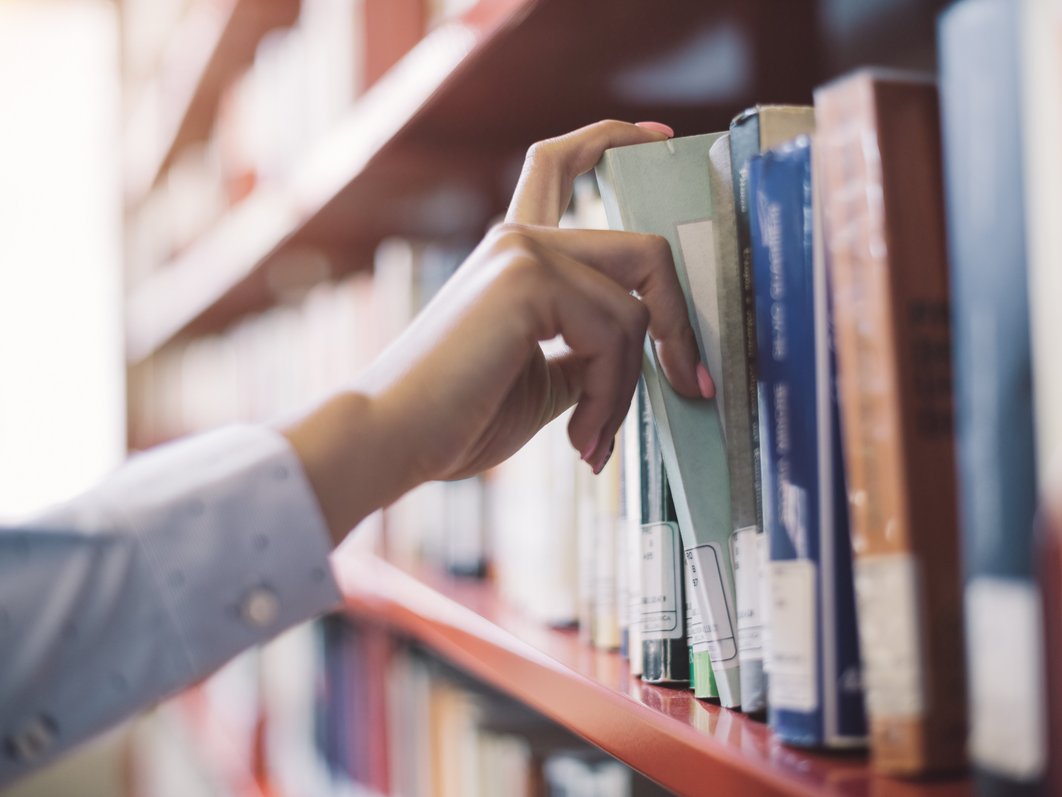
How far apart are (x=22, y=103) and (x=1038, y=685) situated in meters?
3.82

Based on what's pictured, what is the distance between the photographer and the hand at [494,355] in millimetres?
513

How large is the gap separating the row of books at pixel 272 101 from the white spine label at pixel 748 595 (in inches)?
20.3

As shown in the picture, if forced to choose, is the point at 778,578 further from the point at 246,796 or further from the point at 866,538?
the point at 246,796

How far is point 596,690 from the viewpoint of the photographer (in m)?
0.59

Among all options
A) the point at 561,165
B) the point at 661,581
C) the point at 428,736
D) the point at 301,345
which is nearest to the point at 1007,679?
the point at 661,581

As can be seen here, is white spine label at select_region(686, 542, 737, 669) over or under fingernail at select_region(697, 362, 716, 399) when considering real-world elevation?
A: under

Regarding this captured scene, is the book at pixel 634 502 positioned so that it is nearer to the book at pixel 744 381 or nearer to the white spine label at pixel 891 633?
the book at pixel 744 381

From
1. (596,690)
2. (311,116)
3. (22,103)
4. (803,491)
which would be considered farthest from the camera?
(22,103)

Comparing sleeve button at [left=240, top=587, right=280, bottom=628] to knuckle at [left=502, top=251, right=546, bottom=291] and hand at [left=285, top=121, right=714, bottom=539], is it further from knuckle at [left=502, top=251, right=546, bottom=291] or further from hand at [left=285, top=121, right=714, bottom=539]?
knuckle at [left=502, top=251, right=546, bottom=291]

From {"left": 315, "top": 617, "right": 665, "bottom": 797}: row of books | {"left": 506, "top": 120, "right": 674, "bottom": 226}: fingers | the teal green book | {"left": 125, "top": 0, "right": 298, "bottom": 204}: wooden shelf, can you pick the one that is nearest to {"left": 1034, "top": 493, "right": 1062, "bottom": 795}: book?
the teal green book

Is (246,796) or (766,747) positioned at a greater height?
(766,747)

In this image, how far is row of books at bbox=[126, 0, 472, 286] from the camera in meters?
1.24

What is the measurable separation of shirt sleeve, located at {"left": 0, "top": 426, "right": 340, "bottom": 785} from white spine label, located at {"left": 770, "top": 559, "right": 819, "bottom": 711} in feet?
0.76

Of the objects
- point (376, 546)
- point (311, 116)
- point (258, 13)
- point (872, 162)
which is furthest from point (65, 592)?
point (258, 13)
